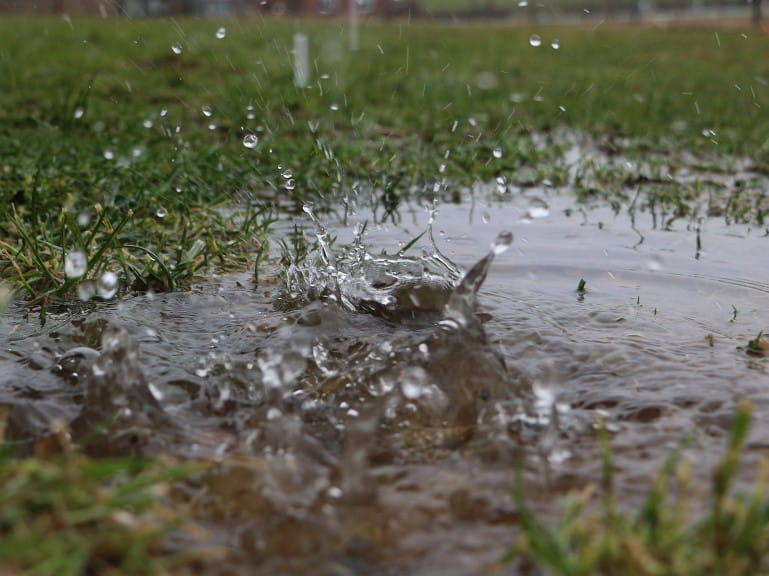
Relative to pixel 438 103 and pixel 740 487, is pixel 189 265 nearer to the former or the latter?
pixel 740 487

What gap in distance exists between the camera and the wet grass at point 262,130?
473 centimetres

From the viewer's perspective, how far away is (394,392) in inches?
116

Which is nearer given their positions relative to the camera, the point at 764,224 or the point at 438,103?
the point at 764,224

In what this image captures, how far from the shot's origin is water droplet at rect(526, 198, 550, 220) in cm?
553

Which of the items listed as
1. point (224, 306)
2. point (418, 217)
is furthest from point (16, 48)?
point (224, 306)

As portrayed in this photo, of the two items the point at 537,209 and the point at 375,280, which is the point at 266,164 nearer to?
the point at 537,209

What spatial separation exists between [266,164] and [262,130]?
71.7 inches

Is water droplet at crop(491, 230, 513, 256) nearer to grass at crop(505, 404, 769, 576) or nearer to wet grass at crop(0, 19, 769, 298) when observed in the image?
wet grass at crop(0, 19, 769, 298)

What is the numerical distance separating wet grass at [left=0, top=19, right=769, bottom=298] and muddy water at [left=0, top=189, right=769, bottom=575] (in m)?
0.71

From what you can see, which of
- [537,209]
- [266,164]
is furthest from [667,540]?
[266,164]

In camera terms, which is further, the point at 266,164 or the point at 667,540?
the point at 266,164

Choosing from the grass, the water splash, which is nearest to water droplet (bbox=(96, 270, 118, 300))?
the water splash

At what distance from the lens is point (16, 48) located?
12383 millimetres

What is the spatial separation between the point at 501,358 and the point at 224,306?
4.43 feet
